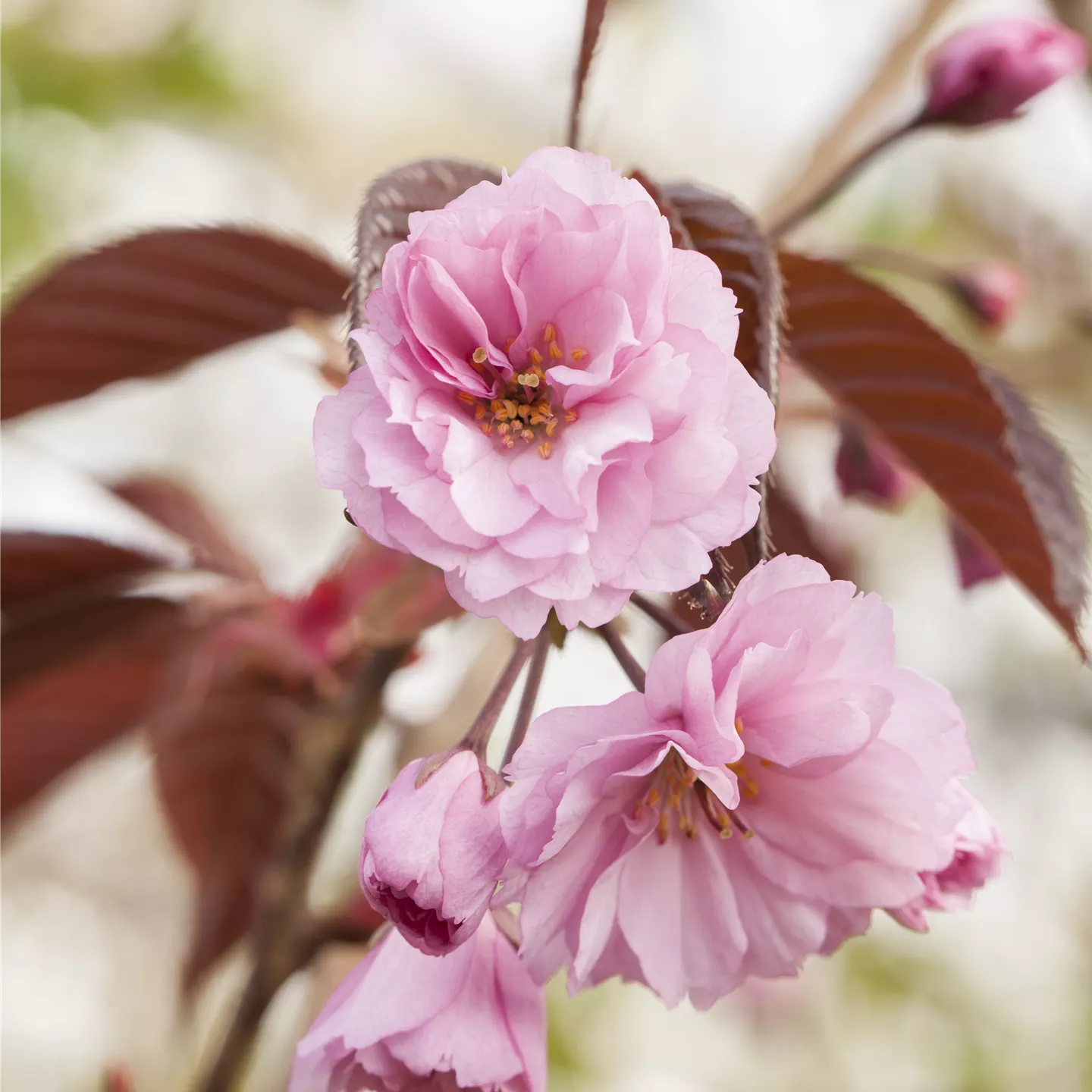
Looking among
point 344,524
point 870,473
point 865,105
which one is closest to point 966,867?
point 870,473

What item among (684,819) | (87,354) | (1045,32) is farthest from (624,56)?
(684,819)

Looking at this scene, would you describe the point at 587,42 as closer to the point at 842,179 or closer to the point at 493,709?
the point at 493,709

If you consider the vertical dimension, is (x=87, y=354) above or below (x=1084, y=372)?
above

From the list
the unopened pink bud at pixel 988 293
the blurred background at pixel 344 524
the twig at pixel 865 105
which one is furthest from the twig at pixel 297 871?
the blurred background at pixel 344 524

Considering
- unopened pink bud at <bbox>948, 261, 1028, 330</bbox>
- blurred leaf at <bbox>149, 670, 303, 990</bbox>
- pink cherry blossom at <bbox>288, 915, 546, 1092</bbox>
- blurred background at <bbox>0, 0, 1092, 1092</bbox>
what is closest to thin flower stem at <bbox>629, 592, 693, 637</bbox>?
pink cherry blossom at <bbox>288, 915, 546, 1092</bbox>

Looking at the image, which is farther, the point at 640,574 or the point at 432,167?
the point at 432,167

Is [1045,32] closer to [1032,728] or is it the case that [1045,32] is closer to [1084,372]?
[1084,372]
